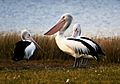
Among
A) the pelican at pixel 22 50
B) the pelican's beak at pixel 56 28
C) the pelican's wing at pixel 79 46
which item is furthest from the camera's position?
the pelican at pixel 22 50

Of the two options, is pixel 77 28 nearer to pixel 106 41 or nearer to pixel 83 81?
pixel 106 41

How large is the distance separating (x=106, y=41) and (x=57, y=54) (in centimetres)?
202

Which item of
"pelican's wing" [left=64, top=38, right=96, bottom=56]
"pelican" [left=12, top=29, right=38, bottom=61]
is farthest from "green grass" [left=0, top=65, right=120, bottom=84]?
"pelican" [left=12, top=29, right=38, bottom=61]

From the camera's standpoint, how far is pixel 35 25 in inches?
1121

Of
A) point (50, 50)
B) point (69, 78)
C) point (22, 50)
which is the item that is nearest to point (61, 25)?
point (22, 50)

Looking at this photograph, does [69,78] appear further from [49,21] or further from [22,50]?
[49,21]

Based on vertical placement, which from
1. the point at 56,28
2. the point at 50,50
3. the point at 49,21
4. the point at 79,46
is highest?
the point at 49,21

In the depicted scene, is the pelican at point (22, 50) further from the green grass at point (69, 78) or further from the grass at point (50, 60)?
the green grass at point (69, 78)

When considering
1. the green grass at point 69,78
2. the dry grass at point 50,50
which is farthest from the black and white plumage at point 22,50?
the green grass at point 69,78

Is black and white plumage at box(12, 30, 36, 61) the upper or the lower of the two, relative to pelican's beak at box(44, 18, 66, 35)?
lower

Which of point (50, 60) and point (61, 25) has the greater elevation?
point (61, 25)

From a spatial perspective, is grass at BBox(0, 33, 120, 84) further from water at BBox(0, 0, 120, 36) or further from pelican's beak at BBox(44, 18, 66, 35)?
water at BBox(0, 0, 120, 36)

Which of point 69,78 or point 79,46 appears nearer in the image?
point 69,78

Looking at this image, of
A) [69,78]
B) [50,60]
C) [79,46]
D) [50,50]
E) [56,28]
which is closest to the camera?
[69,78]
